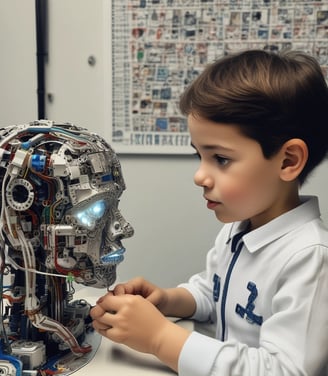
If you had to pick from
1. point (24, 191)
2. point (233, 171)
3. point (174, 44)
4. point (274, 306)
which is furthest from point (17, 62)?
point (274, 306)

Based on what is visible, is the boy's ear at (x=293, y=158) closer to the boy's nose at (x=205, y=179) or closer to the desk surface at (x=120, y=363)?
the boy's nose at (x=205, y=179)

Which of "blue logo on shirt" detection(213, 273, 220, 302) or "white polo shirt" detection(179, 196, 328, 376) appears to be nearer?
"white polo shirt" detection(179, 196, 328, 376)

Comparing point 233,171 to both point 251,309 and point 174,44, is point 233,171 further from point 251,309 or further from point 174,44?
point 174,44

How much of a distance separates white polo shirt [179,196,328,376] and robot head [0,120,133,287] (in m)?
0.19

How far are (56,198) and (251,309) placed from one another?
0.32 metres

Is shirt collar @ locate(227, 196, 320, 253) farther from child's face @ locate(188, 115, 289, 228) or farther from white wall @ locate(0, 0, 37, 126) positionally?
white wall @ locate(0, 0, 37, 126)

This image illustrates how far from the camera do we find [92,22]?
1.25 m

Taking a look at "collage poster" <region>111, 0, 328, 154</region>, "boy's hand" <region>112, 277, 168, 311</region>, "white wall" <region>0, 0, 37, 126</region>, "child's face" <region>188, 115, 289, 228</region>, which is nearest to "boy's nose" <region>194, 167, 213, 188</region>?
"child's face" <region>188, 115, 289, 228</region>

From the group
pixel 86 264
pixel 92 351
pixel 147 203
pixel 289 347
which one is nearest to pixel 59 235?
pixel 86 264

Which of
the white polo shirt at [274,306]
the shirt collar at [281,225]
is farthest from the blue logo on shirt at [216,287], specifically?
the shirt collar at [281,225]

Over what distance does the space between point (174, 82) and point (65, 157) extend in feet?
2.33

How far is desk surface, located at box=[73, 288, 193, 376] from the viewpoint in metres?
0.62

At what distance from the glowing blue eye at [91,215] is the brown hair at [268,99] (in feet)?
0.62

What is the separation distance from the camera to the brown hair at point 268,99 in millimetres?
608
